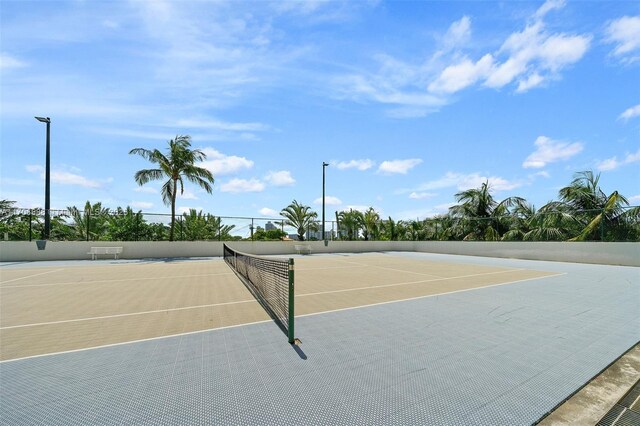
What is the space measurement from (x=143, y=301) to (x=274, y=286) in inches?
116

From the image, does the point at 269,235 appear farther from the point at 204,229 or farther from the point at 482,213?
the point at 482,213

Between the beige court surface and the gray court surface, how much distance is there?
26.4 inches

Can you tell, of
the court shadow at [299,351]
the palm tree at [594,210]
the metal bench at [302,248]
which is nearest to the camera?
the court shadow at [299,351]

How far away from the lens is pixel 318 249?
79.4 ft

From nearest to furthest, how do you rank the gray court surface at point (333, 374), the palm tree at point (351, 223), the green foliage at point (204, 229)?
the gray court surface at point (333, 374)
the green foliage at point (204, 229)
the palm tree at point (351, 223)

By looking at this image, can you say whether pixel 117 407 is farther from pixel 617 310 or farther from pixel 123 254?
pixel 123 254

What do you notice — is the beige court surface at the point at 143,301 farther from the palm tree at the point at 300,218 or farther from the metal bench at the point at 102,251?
the palm tree at the point at 300,218

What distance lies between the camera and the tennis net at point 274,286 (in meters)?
4.23

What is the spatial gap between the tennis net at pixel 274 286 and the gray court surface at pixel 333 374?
1.02 ft

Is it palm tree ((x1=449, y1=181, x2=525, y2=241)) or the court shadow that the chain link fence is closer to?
palm tree ((x1=449, y1=181, x2=525, y2=241))

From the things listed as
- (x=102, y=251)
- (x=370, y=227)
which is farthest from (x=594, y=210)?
(x=102, y=251)

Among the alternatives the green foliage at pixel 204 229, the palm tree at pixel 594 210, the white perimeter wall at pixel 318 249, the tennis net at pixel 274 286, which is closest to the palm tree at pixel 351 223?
the white perimeter wall at pixel 318 249

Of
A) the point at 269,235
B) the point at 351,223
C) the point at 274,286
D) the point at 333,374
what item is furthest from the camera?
the point at 351,223

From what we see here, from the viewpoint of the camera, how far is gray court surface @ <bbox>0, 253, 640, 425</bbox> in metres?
2.50
